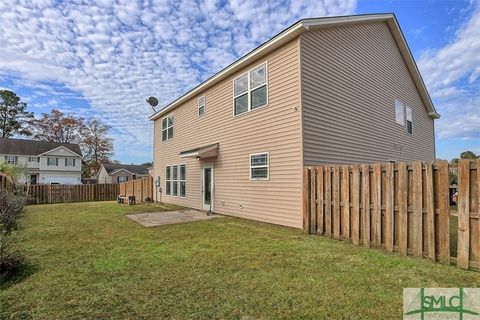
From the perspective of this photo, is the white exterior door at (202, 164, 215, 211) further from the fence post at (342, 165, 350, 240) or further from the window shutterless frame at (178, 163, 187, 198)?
the fence post at (342, 165, 350, 240)

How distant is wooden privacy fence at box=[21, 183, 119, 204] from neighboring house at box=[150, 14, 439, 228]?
12.0 meters

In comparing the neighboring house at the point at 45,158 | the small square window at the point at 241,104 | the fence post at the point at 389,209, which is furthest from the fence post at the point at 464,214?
the neighboring house at the point at 45,158

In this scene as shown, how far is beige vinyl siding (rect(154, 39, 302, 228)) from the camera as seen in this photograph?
26.9 ft

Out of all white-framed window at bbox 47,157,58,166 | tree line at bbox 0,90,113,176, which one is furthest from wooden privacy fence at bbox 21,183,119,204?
tree line at bbox 0,90,113,176

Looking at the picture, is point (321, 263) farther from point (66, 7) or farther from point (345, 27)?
point (66, 7)

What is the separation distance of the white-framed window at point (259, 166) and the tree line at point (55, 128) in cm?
4462

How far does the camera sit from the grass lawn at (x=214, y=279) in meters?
3.07

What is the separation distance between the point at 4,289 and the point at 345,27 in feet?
36.6

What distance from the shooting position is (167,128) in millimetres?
17312

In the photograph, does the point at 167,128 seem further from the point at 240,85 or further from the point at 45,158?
the point at 45,158

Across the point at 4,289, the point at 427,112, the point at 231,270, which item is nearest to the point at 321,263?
the point at 231,270

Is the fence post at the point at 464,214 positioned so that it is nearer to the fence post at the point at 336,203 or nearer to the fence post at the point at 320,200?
the fence post at the point at 336,203

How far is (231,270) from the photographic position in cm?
440

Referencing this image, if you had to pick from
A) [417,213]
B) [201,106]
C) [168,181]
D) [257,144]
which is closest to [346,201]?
[417,213]
